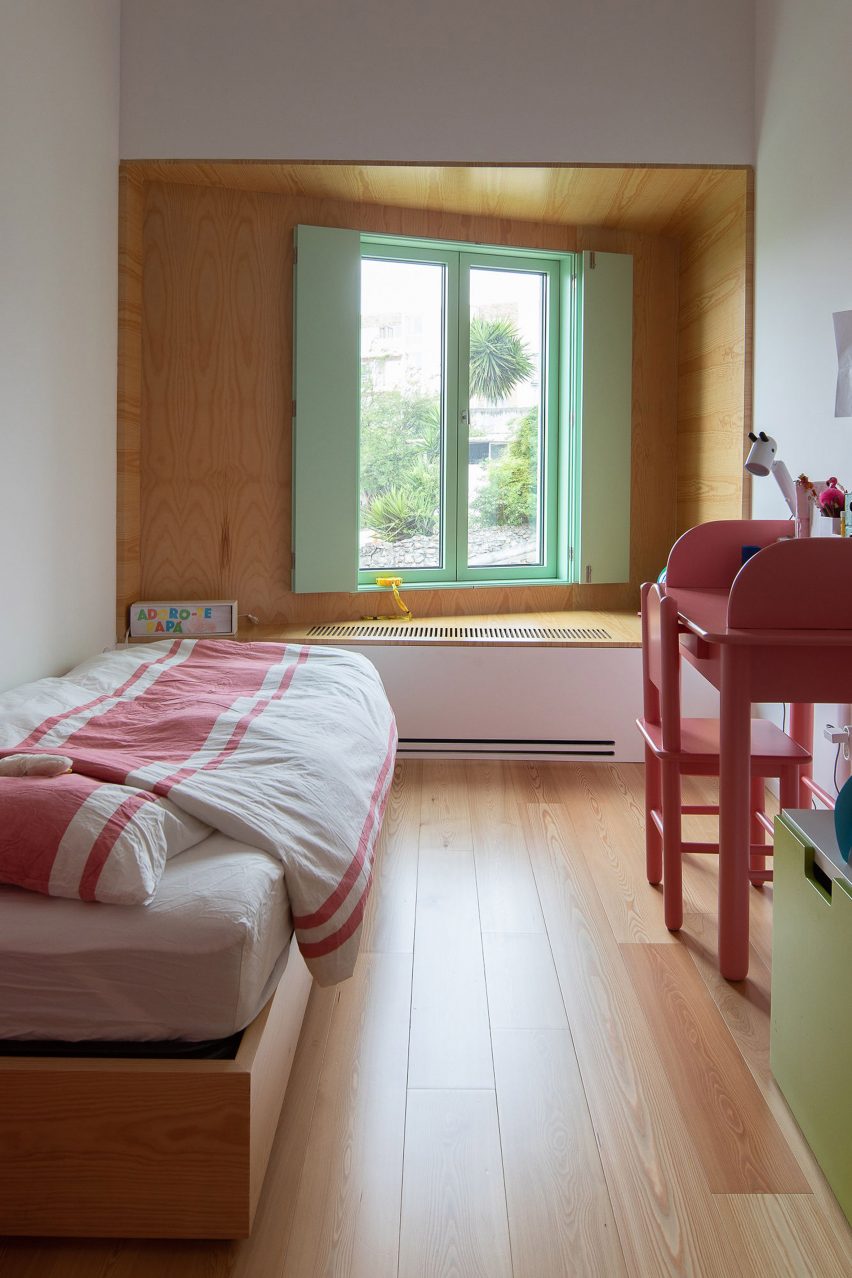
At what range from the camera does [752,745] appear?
245 centimetres

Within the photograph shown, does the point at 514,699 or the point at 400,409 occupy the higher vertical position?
the point at 400,409

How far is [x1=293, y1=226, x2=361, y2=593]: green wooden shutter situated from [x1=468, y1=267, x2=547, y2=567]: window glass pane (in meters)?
0.56

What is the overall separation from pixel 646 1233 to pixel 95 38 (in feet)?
11.4

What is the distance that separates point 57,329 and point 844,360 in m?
2.15

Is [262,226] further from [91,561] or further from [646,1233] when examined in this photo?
[646,1233]

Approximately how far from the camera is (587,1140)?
5.28 feet

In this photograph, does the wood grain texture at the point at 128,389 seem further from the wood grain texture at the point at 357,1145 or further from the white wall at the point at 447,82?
the wood grain texture at the point at 357,1145

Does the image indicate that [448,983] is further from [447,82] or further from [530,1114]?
[447,82]

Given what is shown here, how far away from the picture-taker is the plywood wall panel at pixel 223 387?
3.86 meters

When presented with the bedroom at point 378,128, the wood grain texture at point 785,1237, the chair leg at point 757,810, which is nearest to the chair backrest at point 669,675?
the chair leg at point 757,810

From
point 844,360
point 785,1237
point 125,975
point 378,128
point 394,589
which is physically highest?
point 378,128

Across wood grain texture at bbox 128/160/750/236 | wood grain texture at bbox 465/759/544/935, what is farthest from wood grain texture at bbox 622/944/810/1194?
wood grain texture at bbox 128/160/750/236

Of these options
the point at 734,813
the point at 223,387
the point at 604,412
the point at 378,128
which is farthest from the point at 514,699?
the point at 378,128

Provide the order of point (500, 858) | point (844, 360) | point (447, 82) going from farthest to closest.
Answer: point (447, 82) → point (500, 858) → point (844, 360)
